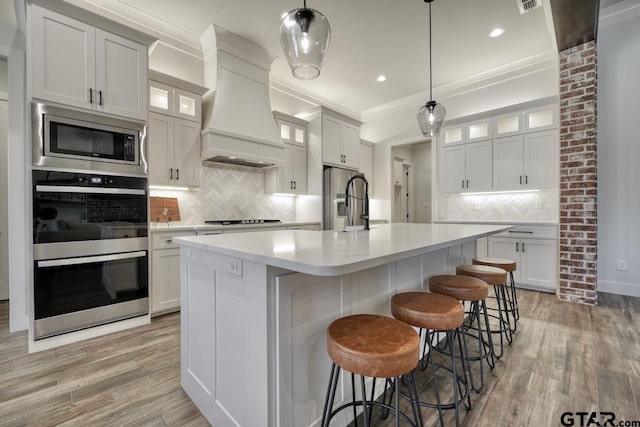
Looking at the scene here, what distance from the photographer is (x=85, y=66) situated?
2432mm

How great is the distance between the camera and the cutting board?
10.7 ft

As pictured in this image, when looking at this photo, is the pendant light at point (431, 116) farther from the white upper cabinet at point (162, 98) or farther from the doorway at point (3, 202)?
the doorway at point (3, 202)

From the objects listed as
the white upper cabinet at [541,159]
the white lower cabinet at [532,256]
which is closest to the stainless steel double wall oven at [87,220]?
the white lower cabinet at [532,256]

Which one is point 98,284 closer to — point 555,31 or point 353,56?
point 353,56

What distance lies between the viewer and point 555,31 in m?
3.08

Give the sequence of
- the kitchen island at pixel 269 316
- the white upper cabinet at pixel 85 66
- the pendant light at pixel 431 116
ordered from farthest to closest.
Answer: the pendant light at pixel 431 116
the white upper cabinet at pixel 85 66
the kitchen island at pixel 269 316

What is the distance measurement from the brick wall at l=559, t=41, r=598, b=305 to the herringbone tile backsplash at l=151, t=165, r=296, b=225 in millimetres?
3821

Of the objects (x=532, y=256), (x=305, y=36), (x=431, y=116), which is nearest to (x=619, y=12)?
(x=431, y=116)

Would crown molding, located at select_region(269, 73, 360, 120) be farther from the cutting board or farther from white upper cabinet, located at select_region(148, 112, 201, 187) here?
the cutting board

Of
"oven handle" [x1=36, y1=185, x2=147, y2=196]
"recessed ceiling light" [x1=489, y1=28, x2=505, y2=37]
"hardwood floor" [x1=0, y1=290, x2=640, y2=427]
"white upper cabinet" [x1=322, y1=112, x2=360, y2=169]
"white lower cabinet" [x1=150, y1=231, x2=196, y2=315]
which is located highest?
"recessed ceiling light" [x1=489, y1=28, x2=505, y2=37]

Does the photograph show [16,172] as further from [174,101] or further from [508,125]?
[508,125]

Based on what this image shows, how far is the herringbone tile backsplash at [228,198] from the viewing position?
11.9 feet

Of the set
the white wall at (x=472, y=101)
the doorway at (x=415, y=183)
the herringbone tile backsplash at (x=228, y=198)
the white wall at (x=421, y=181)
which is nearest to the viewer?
the herringbone tile backsplash at (x=228, y=198)

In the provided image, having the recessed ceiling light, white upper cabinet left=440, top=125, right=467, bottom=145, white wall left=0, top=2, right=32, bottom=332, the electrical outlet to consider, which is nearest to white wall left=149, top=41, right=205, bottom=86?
white wall left=0, top=2, right=32, bottom=332
